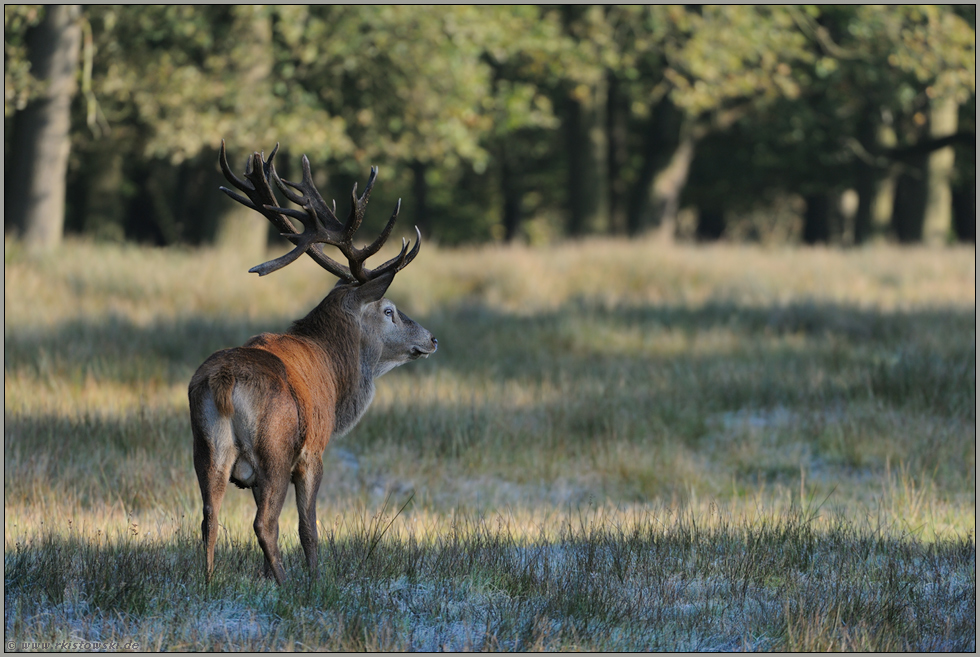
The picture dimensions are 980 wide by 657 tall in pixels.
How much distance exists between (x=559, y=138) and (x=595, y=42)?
9891 millimetres

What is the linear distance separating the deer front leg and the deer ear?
1158 mm

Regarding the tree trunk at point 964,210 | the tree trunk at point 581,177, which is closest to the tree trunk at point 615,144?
the tree trunk at point 581,177

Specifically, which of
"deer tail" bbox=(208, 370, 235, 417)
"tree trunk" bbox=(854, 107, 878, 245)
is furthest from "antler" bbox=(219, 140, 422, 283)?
"tree trunk" bbox=(854, 107, 878, 245)

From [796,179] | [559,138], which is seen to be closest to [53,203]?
[559,138]

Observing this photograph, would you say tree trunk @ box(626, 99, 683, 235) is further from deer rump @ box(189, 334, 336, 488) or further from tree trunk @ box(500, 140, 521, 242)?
deer rump @ box(189, 334, 336, 488)

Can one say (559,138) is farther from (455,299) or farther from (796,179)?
(455,299)

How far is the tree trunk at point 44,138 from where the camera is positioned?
47.2ft

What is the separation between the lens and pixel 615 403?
8984 mm

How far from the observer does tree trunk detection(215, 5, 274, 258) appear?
15.4 m

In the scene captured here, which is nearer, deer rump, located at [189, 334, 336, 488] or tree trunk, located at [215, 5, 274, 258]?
deer rump, located at [189, 334, 336, 488]

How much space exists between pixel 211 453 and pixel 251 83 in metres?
12.6

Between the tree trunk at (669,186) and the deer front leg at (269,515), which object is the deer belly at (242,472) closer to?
the deer front leg at (269,515)

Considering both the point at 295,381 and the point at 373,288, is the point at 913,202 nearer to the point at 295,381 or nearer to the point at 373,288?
the point at 373,288

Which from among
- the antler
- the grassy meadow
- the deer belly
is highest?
the antler
